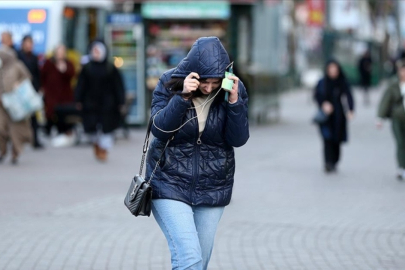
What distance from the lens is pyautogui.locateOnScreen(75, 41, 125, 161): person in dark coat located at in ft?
48.6

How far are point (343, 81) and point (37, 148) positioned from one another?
19.3 feet

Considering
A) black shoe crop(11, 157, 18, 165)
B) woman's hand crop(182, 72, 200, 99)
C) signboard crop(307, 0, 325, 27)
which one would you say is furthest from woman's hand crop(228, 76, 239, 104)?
signboard crop(307, 0, 325, 27)

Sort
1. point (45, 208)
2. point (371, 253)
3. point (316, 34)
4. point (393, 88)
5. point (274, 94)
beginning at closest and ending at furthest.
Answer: point (371, 253) → point (45, 208) → point (393, 88) → point (274, 94) → point (316, 34)

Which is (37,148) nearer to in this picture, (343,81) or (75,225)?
(343,81)

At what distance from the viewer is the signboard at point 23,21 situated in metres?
19.8

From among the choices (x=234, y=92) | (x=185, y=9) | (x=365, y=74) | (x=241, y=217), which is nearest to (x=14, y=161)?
(x=241, y=217)

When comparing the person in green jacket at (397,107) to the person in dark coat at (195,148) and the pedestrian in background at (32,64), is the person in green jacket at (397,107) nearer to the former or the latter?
the pedestrian in background at (32,64)

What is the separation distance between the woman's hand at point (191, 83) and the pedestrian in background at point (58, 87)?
1340cm

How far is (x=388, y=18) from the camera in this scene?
6569cm

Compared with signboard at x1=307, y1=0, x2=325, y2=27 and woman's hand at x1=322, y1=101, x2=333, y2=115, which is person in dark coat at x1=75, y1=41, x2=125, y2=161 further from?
signboard at x1=307, y1=0, x2=325, y2=27

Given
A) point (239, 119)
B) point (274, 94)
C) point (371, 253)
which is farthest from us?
point (274, 94)

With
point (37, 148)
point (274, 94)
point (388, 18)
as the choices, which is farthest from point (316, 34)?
point (37, 148)

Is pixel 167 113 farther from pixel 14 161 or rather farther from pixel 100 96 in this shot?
pixel 100 96

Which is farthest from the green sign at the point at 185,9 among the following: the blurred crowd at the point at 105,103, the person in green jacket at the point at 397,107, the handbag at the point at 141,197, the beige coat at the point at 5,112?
the handbag at the point at 141,197
